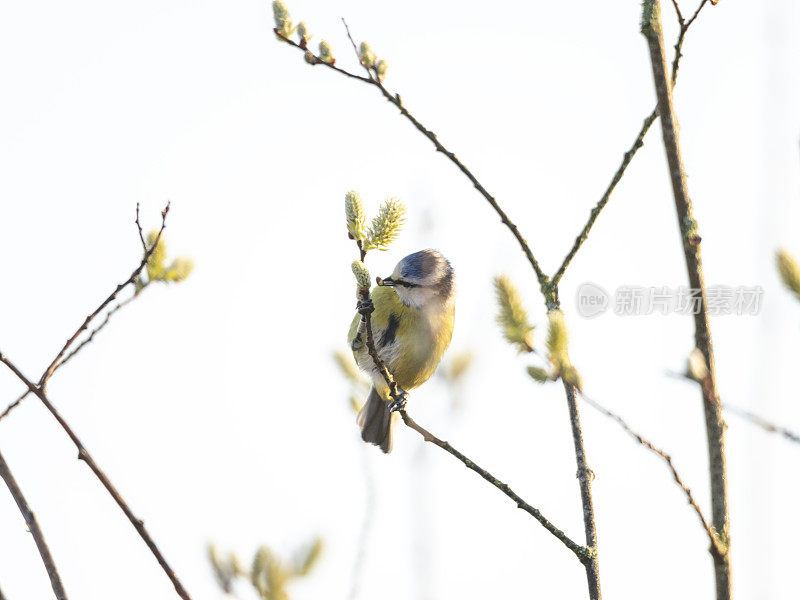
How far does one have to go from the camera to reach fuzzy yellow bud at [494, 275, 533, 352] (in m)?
2.13

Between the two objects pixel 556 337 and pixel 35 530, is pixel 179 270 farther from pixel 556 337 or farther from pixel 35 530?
pixel 556 337

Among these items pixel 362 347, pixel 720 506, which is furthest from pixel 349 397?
pixel 720 506

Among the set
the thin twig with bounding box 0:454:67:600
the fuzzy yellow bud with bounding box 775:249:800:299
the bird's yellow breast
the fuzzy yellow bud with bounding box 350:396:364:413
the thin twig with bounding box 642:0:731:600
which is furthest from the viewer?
the bird's yellow breast

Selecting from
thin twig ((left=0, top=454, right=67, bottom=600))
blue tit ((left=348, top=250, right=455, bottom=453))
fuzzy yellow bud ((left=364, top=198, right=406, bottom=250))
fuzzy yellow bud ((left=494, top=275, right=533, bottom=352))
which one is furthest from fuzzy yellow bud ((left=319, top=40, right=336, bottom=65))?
blue tit ((left=348, top=250, right=455, bottom=453))

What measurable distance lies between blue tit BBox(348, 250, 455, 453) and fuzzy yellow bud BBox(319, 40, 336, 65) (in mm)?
2354

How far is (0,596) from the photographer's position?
1.96m

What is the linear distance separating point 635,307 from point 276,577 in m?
2.26

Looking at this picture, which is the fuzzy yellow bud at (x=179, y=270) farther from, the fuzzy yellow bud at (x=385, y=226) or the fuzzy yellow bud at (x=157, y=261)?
the fuzzy yellow bud at (x=385, y=226)

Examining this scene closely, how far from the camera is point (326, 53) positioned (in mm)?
2764

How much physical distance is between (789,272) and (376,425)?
4.82 meters

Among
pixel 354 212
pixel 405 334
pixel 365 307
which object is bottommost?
pixel 405 334

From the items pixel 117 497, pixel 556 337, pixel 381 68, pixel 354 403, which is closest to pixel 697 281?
pixel 556 337

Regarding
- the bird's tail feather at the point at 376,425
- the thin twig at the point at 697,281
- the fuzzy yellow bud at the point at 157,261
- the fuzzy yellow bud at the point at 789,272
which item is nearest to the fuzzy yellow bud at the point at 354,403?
the fuzzy yellow bud at the point at 157,261

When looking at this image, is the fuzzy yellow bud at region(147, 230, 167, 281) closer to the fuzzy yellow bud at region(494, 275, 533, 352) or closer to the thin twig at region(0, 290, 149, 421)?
the thin twig at region(0, 290, 149, 421)
